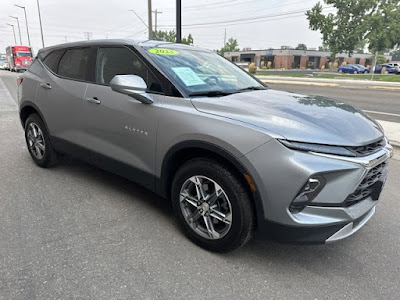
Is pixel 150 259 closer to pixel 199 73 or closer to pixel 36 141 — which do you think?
pixel 199 73

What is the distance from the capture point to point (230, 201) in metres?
2.45

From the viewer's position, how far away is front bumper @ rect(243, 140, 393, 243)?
6.97 feet

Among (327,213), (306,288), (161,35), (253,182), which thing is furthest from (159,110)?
(161,35)

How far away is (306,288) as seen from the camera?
2326 millimetres

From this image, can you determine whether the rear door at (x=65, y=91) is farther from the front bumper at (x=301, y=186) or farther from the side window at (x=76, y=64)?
the front bumper at (x=301, y=186)

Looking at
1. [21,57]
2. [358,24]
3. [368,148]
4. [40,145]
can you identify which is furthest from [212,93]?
[358,24]

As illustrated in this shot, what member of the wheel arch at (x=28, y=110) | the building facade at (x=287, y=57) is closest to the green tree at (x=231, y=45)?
the building facade at (x=287, y=57)

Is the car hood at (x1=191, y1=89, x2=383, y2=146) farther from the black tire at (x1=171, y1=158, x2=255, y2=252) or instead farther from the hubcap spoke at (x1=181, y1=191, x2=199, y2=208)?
the hubcap spoke at (x1=181, y1=191, x2=199, y2=208)

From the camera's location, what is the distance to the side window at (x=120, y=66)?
9.90ft

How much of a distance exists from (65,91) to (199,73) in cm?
169

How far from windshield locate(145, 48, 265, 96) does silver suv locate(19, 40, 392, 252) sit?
0.05ft

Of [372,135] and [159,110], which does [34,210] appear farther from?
[372,135]

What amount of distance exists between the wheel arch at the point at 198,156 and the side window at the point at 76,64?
1526mm

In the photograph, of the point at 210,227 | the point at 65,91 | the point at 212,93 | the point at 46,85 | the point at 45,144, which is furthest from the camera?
the point at 45,144
